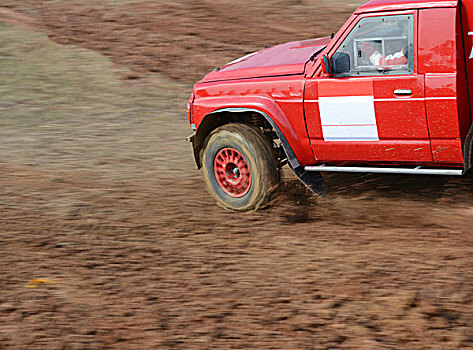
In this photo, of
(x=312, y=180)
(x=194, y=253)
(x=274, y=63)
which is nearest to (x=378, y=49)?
(x=274, y=63)

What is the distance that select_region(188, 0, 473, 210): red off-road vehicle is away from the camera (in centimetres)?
532

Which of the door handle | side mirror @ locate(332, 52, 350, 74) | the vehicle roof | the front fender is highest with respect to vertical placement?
the vehicle roof

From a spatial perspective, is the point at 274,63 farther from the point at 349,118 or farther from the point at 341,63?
the point at 349,118

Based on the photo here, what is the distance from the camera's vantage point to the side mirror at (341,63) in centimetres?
570

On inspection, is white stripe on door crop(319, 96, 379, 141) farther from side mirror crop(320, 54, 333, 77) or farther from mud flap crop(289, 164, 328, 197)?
mud flap crop(289, 164, 328, 197)

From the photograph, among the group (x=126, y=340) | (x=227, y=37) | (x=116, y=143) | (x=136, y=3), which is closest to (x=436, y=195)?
(x=126, y=340)

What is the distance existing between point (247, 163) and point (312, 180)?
0.63 m

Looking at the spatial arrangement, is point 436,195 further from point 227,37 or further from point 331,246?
point 227,37

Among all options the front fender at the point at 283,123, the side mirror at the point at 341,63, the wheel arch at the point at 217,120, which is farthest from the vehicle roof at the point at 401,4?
the wheel arch at the point at 217,120

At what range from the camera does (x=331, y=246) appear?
5555 mm

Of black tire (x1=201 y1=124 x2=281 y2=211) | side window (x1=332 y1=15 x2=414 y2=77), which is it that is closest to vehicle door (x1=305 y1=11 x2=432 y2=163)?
side window (x1=332 y1=15 x2=414 y2=77)

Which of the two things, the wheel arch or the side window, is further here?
the wheel arch

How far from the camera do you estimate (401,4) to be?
18.0 ft

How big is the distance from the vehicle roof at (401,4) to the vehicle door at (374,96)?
0.06 meters
